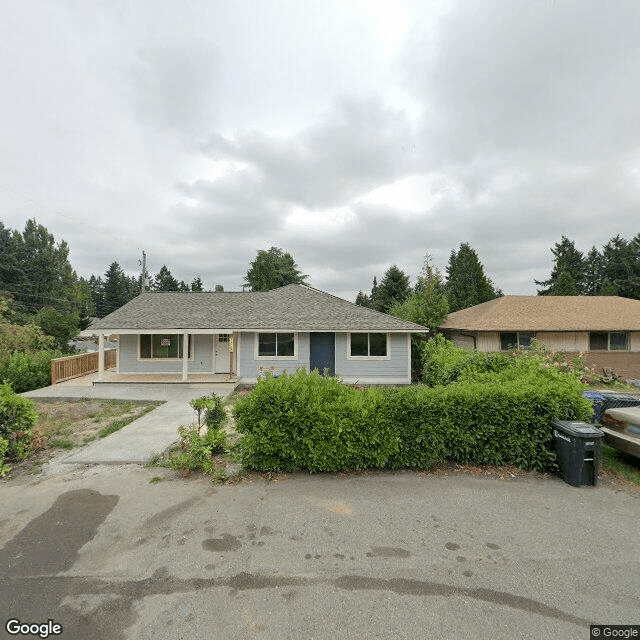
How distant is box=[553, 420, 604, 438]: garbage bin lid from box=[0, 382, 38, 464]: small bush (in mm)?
9167

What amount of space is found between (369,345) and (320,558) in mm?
10656

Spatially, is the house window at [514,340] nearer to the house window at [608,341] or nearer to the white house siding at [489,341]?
the white house siding at [489,341]

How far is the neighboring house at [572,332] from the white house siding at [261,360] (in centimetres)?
944

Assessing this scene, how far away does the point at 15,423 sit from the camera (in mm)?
5527

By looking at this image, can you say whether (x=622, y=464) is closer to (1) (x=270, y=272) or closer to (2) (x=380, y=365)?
(2) (x=380, y=365)

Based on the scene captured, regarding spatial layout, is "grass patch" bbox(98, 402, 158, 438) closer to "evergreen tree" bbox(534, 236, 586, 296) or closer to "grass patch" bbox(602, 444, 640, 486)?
"grass patch" bbox(602, 444, 640, 486)

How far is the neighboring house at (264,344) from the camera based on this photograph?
42.8 feet

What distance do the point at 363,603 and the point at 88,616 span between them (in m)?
2.28

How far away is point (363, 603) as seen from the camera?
2652 millimetres

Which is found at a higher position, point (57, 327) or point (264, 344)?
point (57, 327)

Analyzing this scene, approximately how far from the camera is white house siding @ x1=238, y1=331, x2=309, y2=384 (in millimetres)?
13430

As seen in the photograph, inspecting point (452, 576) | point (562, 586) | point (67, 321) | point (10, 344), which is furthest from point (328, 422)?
point (67, 321)

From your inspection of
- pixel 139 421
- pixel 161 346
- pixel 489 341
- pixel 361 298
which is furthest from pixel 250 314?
pixel 361 298

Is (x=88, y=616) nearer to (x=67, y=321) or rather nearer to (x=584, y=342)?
(x=584, y=342)
